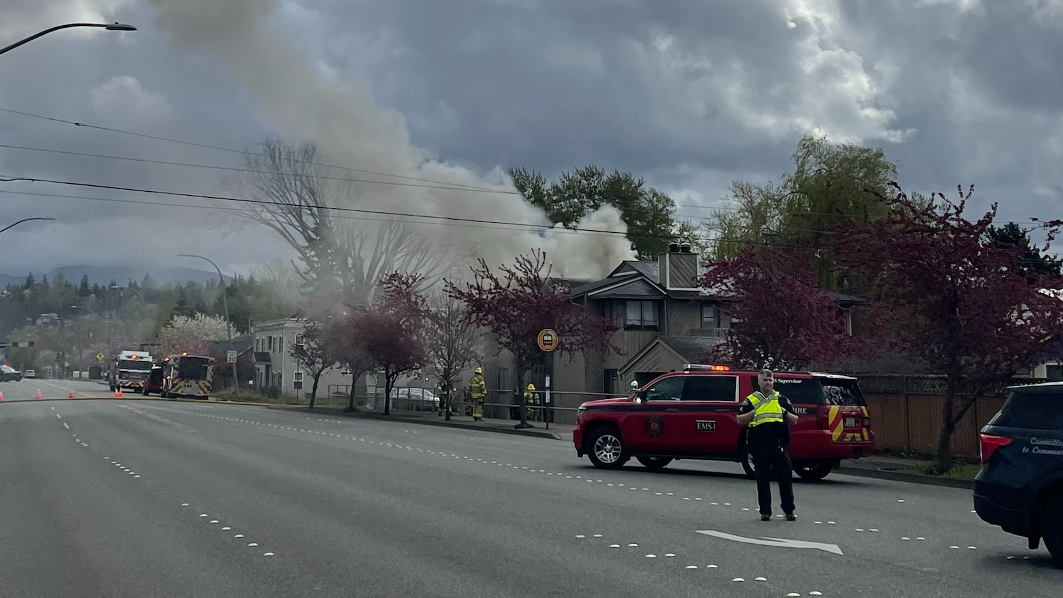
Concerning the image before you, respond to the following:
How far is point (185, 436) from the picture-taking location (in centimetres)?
2534

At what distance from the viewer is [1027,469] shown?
899cm

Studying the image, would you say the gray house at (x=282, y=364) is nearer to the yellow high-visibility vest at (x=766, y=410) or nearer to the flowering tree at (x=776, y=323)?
the flowering tree at (x=776, y=323)

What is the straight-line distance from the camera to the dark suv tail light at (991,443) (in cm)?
927

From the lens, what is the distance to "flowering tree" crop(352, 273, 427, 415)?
40.8 m

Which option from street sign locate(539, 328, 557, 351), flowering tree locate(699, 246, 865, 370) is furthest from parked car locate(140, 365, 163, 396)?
flowering tree locate(699, 246, 865, 370)

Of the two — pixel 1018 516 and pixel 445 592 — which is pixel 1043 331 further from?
pixel 445 592

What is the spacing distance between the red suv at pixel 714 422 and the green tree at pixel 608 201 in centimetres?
5023

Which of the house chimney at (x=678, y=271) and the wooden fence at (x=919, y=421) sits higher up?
the house chimney at (x=678, y=271)

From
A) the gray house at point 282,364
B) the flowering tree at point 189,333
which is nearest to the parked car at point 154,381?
the gray house at point 282,364

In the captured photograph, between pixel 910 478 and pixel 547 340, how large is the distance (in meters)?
14.2

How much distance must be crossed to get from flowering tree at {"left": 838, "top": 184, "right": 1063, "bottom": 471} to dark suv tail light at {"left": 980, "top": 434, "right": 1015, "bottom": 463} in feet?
29.3

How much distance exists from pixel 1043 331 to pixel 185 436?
750 inches

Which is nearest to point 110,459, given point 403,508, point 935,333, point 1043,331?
point 403,508

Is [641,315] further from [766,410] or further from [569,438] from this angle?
[766,410]
